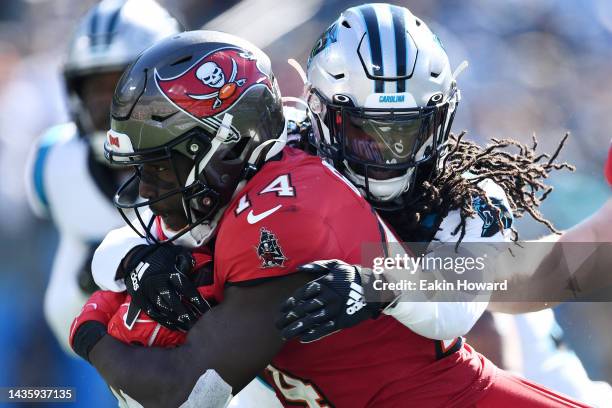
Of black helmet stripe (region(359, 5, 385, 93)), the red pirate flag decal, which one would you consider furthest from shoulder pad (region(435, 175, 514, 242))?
the red pirate flag decal

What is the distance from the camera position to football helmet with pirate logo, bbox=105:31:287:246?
2207 millimetres

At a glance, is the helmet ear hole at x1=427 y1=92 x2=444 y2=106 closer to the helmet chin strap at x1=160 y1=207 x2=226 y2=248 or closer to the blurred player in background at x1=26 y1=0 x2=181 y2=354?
the helmet chin strap at x1=160 y1=207 x2=226 y2=248

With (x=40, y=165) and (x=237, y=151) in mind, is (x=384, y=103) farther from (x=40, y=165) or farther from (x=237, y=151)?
(x=40, y=165)

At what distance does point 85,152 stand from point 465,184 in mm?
2213

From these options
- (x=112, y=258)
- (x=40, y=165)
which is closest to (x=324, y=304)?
(x=112, y=258)

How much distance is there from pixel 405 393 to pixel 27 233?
9.76 ft

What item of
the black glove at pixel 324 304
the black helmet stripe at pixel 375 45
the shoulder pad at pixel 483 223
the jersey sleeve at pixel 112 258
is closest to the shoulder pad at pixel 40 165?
the jersey sleeve at pixel 112 258

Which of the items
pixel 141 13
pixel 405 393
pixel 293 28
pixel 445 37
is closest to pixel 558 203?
pixel 445 37

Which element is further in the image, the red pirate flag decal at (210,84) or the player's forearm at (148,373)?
the red pirate flag decal at (210,84)

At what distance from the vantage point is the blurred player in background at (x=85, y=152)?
3939 millimetres

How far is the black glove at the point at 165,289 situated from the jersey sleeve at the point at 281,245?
0.18 metres

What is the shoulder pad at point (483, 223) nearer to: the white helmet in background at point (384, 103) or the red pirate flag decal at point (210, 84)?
the white helmet in background at point (384, 103)

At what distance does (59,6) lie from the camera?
5223 millimetres

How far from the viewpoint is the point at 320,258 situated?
1981mm
